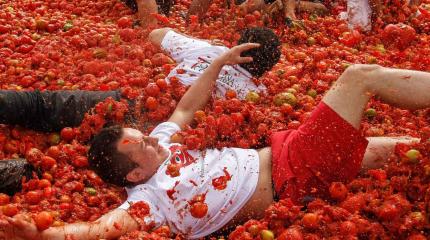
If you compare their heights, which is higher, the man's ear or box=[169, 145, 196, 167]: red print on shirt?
box=[169, 145, 196, 167]: red print on shirt

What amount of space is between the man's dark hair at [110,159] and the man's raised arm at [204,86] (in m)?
0.67

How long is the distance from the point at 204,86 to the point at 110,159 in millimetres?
997

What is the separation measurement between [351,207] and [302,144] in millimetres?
450

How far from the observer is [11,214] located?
115 inches

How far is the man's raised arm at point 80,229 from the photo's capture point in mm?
2535

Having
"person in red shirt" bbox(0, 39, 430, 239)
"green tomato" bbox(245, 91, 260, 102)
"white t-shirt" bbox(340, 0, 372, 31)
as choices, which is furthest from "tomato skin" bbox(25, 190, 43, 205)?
"white t-shirt" bbox(340, 0, 372, 31)

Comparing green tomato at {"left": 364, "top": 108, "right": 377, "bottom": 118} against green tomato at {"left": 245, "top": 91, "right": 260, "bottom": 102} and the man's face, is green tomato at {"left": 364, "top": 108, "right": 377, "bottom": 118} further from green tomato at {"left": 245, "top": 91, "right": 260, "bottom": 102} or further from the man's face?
the man's face

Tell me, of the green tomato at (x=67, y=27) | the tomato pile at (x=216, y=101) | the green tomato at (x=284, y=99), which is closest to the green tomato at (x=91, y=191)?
the tomato pile at (x=216, y=101)

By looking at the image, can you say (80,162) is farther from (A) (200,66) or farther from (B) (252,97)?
(B) (252,97)

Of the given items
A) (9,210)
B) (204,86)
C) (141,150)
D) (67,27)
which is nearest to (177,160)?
(141,150)

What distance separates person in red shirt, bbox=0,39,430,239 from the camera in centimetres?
279

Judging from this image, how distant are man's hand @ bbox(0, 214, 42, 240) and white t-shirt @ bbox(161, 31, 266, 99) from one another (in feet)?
6.11

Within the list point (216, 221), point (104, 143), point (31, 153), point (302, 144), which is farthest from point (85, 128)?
point (302, 144)

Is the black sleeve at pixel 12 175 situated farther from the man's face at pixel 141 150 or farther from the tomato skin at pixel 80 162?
the man's face at pixel 141 150
